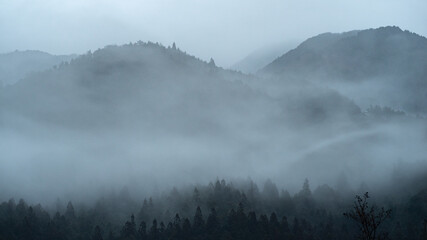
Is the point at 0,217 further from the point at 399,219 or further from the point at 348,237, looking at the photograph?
the point at 399,219

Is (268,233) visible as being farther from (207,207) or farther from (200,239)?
(207,207)

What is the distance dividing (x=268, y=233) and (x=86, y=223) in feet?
219

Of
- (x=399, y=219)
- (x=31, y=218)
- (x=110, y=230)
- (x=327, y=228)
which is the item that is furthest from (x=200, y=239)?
(x=399, y=219)

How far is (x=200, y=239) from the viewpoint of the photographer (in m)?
167

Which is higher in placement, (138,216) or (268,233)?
(138,216)

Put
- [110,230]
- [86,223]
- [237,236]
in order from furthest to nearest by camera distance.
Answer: [86,223]
[110,230]
[237,236]

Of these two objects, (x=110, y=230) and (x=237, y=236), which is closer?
(x=237, y=236)

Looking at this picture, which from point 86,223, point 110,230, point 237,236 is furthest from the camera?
point 86,223

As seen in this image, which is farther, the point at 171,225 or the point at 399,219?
the point at 399,219

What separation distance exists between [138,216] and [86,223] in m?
19.0

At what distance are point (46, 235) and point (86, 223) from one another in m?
21.6

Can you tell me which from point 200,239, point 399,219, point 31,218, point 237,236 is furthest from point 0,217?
point 399,219

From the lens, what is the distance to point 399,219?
18538 centimetres

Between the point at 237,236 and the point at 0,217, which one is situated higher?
the point at 0,217
